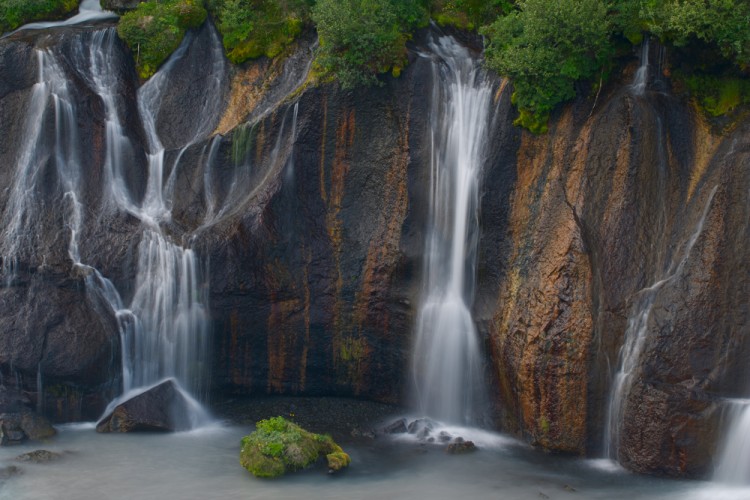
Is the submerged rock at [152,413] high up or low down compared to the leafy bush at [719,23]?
down

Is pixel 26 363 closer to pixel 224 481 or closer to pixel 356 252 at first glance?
pixel 224 481

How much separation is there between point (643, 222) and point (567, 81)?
3044mm

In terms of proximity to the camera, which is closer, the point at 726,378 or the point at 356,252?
the point at 726,378

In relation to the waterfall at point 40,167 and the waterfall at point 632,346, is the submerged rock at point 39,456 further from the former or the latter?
the waterfall at point 632,346

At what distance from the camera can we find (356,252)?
18.0 metres

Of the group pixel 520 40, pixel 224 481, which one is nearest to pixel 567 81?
pixel 520 40

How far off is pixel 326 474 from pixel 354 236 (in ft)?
16.9

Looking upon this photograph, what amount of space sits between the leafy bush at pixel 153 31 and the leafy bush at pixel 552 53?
767 centimetres

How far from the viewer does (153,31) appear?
19.8m

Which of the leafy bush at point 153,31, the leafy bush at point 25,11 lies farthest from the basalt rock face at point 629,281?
the leafy bush at point 25,11

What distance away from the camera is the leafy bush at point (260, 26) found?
19.6m

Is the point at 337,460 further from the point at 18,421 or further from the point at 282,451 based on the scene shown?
the point at 18,421

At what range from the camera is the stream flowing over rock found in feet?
48.0

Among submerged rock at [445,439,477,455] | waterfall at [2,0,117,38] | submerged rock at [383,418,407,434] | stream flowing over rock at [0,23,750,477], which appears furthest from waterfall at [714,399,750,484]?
waterfall at [2,0,117,38]
